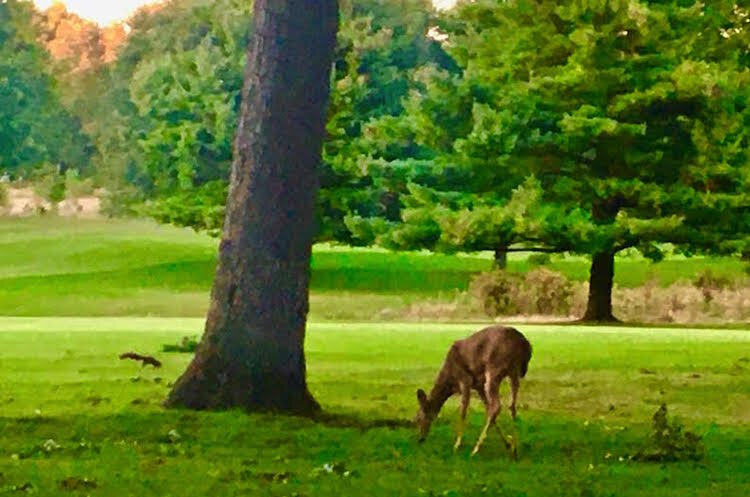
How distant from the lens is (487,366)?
1062 cm

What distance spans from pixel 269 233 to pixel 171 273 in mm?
37467

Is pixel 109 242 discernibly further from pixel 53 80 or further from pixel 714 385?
pixel 714 385

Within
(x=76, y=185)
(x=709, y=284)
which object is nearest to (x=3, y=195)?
(x=76, y=185)

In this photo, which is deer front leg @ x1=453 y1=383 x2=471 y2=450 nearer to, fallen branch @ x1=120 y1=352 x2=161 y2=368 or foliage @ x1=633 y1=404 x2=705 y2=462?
foliage @ x1=633 y1=404 x2=705 y2=462

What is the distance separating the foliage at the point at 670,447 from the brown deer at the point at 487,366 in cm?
96

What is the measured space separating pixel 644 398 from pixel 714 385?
1671 mm

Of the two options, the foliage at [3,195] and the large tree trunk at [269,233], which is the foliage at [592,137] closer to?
the large tree trunk at [269,233]

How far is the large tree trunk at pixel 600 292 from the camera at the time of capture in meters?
32.4

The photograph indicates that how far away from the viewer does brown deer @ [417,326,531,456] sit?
415 inches

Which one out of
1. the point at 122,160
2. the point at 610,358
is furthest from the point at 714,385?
the point at 122,160

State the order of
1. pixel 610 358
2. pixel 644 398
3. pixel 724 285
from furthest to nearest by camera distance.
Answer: pixel 724 285
pixel 610 358
pixel 644 398

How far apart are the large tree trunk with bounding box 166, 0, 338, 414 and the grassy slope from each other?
81.6ft

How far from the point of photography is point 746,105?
33125 mm

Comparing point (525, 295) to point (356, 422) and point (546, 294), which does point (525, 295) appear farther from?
point (356, 422)
